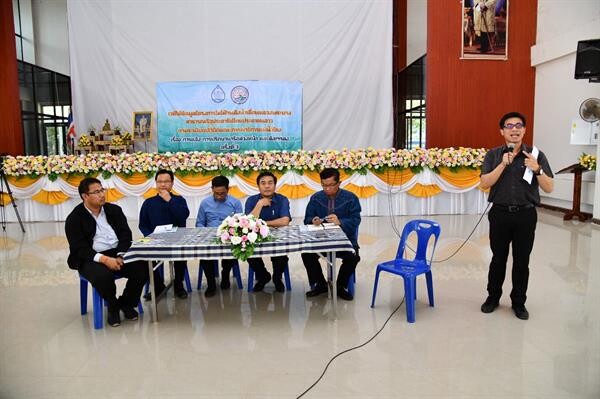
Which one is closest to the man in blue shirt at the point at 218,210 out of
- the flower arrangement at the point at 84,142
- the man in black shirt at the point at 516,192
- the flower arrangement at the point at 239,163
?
the man in black shirt at the point at 516,192

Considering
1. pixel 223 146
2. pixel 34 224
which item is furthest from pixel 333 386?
pixel 223 146

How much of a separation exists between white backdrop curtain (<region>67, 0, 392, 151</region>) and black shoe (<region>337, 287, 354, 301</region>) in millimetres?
6636

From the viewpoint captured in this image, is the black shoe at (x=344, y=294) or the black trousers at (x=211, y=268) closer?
the black shoe at (x=344, y=294)

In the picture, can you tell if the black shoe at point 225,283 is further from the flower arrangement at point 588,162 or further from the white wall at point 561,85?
the white wall at point 561,85

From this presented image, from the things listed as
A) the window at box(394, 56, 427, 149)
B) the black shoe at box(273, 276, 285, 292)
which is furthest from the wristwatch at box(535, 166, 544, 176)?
the window at box(394, 56, 427, 149)

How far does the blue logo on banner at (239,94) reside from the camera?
9.61m

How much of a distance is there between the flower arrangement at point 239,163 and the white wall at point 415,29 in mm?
6932

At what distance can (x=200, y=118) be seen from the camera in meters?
9.69

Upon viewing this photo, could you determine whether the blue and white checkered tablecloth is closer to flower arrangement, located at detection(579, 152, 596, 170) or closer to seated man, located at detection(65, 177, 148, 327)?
seated man, located at detection(65, 177, 148, 327)

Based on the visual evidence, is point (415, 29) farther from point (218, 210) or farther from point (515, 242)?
point (515, 242)

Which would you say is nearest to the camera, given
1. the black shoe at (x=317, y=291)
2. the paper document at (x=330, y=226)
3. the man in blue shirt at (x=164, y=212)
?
the paper document at (x=330, y=226)

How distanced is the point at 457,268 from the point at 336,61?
643cm

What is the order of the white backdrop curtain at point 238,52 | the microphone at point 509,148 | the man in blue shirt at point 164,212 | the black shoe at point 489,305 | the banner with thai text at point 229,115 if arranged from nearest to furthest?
the microphone at point 509,148 → the black shoe at point 489,305 → the man in blue shirt at point 164,212 → the banner with thai text at point 229,115 → the white backdrop curtain at point 238,52

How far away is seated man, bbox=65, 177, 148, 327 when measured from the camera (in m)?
3.21
